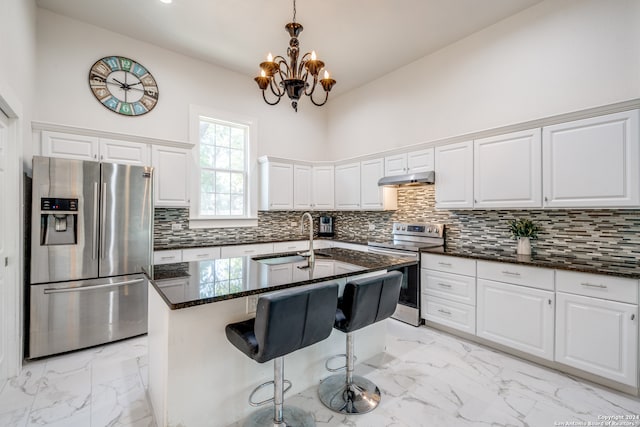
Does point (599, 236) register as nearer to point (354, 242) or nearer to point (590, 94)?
point (590, 94)

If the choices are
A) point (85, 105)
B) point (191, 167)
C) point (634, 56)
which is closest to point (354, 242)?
point (191, 167)

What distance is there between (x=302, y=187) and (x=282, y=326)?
139 inches

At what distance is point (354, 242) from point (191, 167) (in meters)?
2.50

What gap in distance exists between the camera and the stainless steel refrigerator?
2.53 m

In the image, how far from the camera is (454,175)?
130 inches

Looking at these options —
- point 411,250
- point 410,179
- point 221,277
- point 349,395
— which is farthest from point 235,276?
point 410,179

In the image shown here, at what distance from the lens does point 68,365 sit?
2.46 m

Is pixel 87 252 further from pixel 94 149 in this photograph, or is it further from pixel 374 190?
pixel 374 190

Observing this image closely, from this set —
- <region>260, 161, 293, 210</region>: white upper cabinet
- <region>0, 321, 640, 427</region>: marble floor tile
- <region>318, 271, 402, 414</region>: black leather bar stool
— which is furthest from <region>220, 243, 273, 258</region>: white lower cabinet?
<region>318, 271, 402, 414</region>: black leather bar stool

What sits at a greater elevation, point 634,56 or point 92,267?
point 634,56

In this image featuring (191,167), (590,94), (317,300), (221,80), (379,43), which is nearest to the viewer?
(317,300)

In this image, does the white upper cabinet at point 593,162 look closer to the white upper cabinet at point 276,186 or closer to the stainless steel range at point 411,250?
the stainless steel range at point 411,250

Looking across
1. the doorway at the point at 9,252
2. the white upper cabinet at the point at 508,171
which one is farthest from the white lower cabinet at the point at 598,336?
the doorway at the point at 9,252

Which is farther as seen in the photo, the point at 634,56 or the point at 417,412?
the point at 634,56
